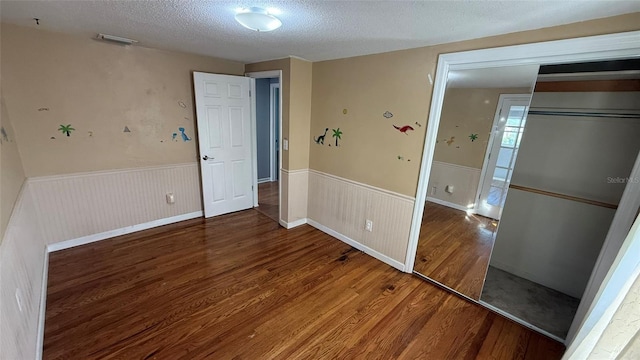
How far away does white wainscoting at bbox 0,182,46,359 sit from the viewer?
46.5 inches

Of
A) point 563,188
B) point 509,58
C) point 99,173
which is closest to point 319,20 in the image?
point 509,58

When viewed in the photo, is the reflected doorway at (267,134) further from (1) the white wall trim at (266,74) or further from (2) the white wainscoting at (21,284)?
(2) the white wainscoting at (21,284)

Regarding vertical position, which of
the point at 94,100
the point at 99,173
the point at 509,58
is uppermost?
the point at 509,58

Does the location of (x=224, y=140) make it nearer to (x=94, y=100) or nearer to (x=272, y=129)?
(x=94, y=100)

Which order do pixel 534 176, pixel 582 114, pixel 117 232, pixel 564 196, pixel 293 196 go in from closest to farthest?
pixel 582 114 → pixel 564 196 → pixel 534 176 → pixel 117 232 → pixel 293 196

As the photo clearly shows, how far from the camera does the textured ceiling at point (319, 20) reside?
1.44 metres

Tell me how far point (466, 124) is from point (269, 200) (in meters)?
3.18

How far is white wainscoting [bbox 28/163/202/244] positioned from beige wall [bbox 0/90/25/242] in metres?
0.37

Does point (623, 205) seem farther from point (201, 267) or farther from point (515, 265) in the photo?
point (201, 267)

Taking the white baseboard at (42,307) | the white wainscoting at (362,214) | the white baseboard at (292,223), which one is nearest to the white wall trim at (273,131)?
the white baseboard at (292,223)

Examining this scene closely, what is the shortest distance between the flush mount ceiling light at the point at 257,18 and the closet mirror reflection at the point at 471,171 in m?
1.53

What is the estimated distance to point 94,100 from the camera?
8.75 feet

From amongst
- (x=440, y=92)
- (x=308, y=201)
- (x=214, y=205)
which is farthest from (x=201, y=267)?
(x=440, y=92)

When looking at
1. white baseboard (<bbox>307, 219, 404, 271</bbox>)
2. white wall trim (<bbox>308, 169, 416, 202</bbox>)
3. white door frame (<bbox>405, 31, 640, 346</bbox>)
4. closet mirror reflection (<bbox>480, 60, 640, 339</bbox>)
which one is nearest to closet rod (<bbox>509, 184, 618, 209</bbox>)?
closet mirror reflection (<bbox>480, 60, 640, 339</bbox>)
